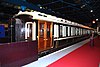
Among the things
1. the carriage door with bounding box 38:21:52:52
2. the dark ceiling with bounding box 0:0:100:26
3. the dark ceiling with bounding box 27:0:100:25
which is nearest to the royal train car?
the carriage door with bounding box 38:21:52:52

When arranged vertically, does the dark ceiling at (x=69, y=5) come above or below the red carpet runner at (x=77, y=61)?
above

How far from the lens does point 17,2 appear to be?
11.1 m

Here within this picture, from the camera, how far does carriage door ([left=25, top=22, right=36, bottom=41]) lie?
9.17 metres

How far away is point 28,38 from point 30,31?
0.42 meters

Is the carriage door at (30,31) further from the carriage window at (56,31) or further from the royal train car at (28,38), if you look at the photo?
the carriage window at (56,31)

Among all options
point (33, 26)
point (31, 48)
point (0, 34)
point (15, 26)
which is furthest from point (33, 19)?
point (0, 34)

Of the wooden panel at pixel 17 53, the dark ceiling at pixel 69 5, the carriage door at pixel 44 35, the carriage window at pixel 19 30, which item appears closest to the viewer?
the wooden panel at pixel 17 53

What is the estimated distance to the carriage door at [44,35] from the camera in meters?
9.44

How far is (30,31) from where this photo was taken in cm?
924

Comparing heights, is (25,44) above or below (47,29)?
below

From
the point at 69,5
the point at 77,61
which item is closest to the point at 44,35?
the point at 77,61

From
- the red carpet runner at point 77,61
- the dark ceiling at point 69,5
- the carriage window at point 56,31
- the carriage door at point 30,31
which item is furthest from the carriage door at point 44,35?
the dark ceiling at point 69,5

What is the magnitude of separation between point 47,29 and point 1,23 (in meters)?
4.00

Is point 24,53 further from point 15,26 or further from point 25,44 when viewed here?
point 15,26
